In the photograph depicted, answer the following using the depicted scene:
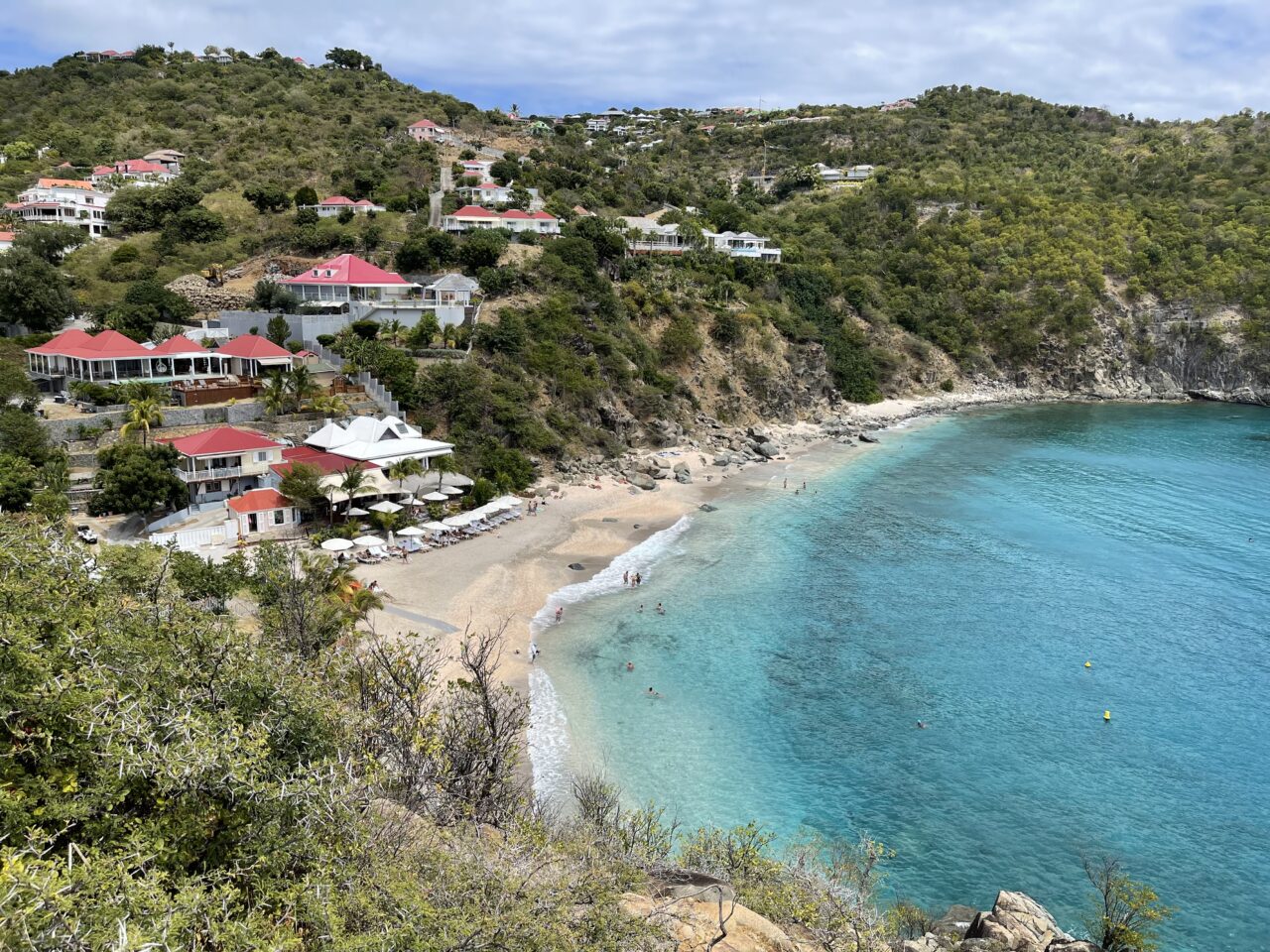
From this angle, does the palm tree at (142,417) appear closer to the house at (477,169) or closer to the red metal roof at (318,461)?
A: the red metal roof at (318,461)

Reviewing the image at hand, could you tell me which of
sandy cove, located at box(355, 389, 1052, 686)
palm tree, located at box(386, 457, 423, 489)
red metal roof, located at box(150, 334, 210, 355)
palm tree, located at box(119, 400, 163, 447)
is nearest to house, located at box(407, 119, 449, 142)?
red metal roof, located at box(150, 334, 210, 355)

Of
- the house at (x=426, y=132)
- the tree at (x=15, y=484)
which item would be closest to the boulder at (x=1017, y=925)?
the tree at (x=15, y=484)

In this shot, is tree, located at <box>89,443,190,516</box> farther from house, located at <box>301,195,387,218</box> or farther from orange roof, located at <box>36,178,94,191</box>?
orange roof, located at <box>36,178,94,191</box>

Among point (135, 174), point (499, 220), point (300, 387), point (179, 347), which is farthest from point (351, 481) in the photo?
point (135, 174)

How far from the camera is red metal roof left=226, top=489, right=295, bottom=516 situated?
28375mm

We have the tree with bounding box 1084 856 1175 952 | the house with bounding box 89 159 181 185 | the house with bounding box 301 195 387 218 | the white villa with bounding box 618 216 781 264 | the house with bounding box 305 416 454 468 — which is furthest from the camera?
the white villa with bounding box 618 216 781 264

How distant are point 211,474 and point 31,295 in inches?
718

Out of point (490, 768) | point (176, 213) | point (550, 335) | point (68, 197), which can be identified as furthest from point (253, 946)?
point (68, 197)

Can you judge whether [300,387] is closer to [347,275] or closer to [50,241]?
[347,275]

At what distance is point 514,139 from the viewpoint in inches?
3248

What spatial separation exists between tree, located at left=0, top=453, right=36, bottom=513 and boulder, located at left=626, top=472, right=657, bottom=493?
87.2 ft

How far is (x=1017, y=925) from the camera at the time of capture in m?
13.9

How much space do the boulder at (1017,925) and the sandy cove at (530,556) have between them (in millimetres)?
13399

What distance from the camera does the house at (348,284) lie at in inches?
1759
